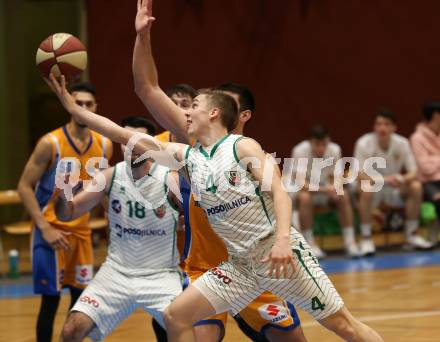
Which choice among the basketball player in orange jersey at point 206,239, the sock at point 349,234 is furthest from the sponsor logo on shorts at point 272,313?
the sock at point 349,234

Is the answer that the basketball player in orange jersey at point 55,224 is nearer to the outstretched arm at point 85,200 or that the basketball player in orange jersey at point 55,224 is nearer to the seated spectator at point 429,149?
the outstretched arm at point 85,200

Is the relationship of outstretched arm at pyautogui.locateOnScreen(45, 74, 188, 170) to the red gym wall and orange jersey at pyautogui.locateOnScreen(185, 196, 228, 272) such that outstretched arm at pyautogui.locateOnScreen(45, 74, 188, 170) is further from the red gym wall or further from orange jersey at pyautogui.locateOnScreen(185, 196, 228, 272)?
the red gym wall

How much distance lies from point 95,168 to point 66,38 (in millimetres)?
1415

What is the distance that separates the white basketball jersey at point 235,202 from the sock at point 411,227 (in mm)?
6609

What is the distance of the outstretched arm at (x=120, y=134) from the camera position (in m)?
5.16

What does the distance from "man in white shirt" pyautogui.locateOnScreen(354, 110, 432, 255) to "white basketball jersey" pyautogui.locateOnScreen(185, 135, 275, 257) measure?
20.6 feet

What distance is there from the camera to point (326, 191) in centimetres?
→ 1115

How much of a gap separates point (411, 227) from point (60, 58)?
6.60 meters

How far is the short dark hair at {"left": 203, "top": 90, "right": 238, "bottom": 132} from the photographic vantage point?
514cm

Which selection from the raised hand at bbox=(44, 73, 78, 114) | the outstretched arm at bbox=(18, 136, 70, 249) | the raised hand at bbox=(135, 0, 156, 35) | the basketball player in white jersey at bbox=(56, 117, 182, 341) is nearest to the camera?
the raised hand at bbox=(44, 73, 78, 114)

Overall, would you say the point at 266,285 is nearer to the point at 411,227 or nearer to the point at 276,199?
the point at 276,199

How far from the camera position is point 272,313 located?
5531 millimetres

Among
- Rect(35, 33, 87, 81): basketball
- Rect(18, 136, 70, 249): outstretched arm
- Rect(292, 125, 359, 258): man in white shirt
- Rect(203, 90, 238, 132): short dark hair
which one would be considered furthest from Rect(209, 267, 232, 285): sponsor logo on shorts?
Rect(292, 125, 359, 258): man in white shirt

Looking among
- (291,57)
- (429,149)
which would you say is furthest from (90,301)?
(291,57)
